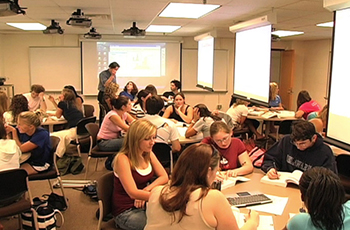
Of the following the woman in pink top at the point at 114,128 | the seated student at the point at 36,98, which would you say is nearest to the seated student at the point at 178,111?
the woman in pink top at the point at 114,128

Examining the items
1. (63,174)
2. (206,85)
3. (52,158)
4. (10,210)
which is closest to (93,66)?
(206,85)

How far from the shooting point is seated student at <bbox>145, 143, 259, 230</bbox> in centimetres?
163

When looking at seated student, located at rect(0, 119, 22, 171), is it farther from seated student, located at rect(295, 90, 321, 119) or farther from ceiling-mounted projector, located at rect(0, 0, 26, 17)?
seated student, located at rect(295, 90, 321, 119)

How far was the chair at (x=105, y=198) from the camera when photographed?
2.39m

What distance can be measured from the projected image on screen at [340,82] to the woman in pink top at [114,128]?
99.8 inches

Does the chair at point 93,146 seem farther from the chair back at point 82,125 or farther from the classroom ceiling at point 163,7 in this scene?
the classroom ceiling at point 163,7

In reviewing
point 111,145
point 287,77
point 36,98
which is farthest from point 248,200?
point 287,77

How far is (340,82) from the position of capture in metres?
3.28

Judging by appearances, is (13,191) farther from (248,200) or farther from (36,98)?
(36,98)

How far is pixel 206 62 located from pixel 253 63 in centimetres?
296

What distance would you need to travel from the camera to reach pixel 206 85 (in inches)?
340

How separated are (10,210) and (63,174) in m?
2.48

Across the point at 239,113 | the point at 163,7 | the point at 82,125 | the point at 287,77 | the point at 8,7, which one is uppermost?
the point at 163,7

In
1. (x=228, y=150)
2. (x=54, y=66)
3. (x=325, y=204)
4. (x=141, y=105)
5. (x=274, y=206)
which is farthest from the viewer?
(x=54, y=66)
